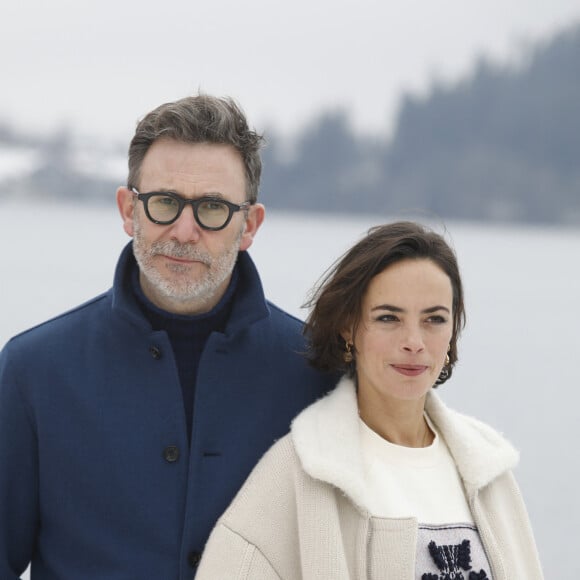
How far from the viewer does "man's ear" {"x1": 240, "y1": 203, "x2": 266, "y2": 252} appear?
2574mm

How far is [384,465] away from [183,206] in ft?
2.47

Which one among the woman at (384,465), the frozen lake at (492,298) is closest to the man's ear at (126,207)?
the woman at (384,465)

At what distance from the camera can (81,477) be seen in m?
2.46

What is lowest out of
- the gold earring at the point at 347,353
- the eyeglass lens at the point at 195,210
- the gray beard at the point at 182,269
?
the gold earring at the point at 347,353

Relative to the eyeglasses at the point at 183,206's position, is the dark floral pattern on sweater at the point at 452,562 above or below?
below

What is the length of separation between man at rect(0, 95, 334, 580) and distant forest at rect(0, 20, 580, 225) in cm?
A: 2519

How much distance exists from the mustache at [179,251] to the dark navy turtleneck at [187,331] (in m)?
0.16

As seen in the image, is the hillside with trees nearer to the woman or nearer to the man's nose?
the woman

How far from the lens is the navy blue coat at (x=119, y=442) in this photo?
2.44m

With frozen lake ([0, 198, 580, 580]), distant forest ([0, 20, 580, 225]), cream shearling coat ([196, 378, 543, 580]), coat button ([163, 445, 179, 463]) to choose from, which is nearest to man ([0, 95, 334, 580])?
coat button ([163, 445, 179, 463])

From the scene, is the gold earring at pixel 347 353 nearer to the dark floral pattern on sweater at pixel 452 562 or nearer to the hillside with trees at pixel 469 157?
the dark floral pattern on sweater at pixel 452 562

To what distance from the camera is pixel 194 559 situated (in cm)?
243

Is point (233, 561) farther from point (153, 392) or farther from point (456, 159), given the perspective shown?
point (456, 159)

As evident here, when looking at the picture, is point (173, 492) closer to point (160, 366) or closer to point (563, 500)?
point (160, 366)
